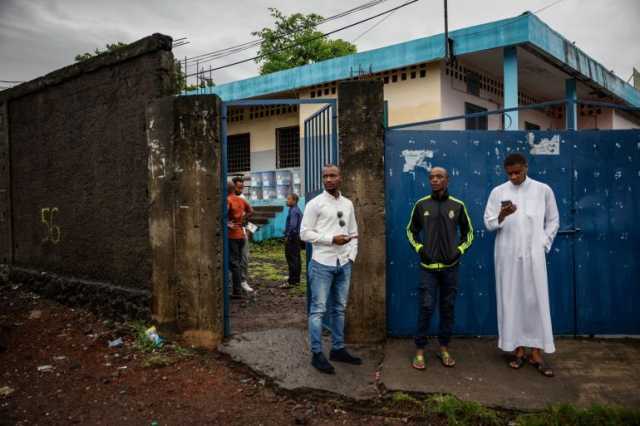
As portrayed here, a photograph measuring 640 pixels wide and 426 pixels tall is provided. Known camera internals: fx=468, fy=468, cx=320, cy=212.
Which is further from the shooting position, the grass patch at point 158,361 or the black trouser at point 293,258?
the black trouser at point 293,258

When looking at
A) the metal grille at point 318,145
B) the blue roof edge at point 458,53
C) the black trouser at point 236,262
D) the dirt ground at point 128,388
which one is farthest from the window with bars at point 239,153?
the dirt ground at point 128,388

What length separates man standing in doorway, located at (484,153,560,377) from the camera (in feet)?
13.6

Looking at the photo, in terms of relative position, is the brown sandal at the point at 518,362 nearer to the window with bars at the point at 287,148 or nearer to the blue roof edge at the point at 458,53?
the blue roof edge at the point at 458,53

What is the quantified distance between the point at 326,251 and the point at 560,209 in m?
2.66

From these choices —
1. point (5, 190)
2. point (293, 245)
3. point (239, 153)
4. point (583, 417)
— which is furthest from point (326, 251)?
point (239, 153)

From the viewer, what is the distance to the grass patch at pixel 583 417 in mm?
3295

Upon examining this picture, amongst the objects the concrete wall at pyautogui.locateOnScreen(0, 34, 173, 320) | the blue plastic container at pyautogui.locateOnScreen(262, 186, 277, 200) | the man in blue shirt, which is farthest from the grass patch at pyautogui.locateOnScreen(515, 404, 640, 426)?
the blue plastic container at pyautogui.locateOnScreen(262, 186, 277, 200)

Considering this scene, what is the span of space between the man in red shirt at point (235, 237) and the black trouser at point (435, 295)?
12.1 ft

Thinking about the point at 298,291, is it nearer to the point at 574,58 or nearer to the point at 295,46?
the point at 574,58

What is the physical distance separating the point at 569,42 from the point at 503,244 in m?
9.80

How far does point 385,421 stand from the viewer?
3.52 m

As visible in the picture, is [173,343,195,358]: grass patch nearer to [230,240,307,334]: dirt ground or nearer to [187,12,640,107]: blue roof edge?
[230,240,307,334]: dirt ground

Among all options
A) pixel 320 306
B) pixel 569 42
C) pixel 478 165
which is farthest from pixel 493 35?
pixel 320 306

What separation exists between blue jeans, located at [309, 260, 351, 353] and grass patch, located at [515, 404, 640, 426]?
1631 mm
